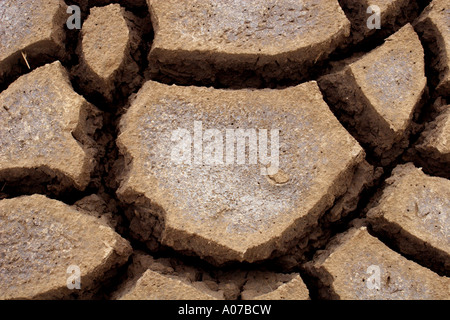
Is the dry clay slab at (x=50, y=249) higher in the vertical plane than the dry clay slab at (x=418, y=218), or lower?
higher

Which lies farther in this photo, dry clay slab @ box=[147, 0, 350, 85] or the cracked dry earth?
dry clay slab @ box=[147, 0, 350, 85]

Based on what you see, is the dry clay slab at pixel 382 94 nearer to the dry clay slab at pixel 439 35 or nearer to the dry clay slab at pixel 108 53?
the dry clay slab at pixel 439 35

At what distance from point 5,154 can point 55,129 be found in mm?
143

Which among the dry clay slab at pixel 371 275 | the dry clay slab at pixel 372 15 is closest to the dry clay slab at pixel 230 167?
the dry clay slab at pixel 371 275

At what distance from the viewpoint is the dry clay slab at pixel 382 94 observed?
1549 millimetres

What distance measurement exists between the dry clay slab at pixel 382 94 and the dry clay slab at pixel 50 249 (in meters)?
A: 0.68

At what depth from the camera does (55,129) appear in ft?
5.03

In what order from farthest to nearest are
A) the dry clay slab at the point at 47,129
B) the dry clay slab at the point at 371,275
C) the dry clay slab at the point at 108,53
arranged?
the dry clay slab at the point at 108,53, the dry clay slab at the point at 47,129, the dry clay slab at the point at 371,275

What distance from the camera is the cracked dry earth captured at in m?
1.40

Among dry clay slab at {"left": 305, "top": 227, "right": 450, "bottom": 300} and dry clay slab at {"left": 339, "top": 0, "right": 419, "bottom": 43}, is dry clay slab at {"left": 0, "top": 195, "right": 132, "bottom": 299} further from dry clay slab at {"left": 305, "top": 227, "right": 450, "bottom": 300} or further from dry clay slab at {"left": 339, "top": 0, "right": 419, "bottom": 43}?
dry clay slab at {"left": 339, "top": 0, "right": 419, "bottom": 43}

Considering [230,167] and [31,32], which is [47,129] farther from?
[230,167]

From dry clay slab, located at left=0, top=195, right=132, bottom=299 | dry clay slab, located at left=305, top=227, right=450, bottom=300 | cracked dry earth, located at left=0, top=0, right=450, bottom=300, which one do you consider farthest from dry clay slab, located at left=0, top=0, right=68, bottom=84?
dry clay slab, located at left=305, top=227, right=450, bottom=300

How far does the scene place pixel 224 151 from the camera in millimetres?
1494

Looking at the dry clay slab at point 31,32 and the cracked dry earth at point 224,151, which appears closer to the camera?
the cracked dry earth at point 224,151
